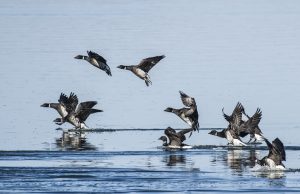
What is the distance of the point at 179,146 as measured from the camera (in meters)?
31.7

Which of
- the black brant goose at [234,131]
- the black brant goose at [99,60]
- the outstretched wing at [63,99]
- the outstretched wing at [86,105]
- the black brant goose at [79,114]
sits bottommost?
the black brant goose at [234,131]

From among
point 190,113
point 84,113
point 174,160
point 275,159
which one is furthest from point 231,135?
point 84,113

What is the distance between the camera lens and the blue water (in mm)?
26500

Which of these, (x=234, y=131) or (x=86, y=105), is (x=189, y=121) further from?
(x=86, y=105)

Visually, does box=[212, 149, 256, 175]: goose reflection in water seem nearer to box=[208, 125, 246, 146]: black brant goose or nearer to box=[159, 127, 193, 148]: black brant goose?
box=[208, 125, 246, 146]: black brant goose

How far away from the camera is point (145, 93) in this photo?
42.6 meters

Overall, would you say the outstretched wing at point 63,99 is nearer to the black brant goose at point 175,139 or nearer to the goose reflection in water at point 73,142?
the goose reflection in water at point 73,142

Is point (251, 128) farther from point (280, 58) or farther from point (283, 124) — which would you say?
point (280, 58)

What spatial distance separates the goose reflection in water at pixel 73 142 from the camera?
105 ft

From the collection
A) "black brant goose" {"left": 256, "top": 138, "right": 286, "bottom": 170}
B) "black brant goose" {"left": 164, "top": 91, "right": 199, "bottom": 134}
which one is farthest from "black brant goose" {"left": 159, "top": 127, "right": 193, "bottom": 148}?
"black brant goose" {"left": 256, "top": 138, "right": 286, "bottom": 170}

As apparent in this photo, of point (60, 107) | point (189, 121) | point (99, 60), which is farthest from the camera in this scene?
point (60, 107)

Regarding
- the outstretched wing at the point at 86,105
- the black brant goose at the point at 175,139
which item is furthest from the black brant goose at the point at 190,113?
the outstretched wing at the point at 86,105

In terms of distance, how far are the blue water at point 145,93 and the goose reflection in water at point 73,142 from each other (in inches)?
3.9

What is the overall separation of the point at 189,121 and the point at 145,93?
8.85m
